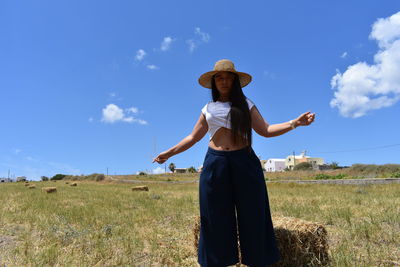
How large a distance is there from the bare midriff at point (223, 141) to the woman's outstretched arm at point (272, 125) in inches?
9.9

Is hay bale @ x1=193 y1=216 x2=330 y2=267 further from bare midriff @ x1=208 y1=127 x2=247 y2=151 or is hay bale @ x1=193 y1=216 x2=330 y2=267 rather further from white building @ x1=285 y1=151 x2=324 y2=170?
white building @ x1=285 y1=151 x2=324 y2=170

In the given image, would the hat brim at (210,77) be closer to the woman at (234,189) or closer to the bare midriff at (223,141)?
the woman at (234,189)

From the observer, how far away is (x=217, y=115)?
2928 millimetres

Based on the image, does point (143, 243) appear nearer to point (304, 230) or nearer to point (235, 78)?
point (304, 230)

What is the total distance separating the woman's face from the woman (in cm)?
6

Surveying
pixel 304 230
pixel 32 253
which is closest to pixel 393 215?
pixel 304 230

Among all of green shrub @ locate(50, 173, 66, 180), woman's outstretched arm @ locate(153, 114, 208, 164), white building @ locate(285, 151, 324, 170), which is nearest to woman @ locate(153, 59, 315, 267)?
woman's outstretched arm @ locate(153, 114, 208, 164)

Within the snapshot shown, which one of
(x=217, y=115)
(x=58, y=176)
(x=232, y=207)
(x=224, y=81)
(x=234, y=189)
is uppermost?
(x=58, y=176)

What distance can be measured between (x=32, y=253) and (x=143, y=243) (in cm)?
145

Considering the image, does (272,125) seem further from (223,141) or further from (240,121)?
(223,141)

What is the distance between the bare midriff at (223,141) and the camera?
2854 millimetres

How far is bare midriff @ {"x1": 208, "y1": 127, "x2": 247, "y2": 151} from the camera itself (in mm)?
2854

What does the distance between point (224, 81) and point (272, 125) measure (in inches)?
25.3

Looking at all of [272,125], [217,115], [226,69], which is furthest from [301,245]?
[226,69]
